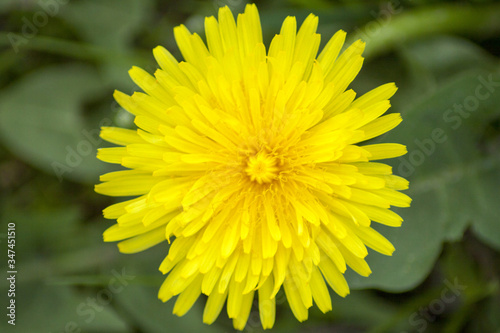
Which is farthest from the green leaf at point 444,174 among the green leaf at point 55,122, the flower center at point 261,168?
the green leaf at point 55,122

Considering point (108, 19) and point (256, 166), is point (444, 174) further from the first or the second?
point (108, 19)

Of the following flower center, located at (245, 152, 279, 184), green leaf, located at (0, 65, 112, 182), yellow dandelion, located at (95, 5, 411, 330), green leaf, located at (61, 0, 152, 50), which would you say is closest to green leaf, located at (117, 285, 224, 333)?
green leaf, located at (0, 65, 112, 182)

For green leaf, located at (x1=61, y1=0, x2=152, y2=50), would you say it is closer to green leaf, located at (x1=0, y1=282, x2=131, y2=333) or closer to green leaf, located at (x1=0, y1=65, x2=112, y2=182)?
green leaf, located at (x1=0, y1=65, x2=112, y2=182)

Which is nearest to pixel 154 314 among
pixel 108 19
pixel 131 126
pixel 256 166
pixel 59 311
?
pixel 59 311

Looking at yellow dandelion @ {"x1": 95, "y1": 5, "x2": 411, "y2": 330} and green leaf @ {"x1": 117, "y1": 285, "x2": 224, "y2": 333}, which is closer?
yellow dandelion @ {"x1": 95, "y1": 5, "x2": 411, "y2": 330}

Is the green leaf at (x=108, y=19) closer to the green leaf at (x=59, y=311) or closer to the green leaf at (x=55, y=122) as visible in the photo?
the green leaf at (x=55, y=122)

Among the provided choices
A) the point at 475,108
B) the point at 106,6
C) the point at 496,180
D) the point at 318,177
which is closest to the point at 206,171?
the point at 318,177
